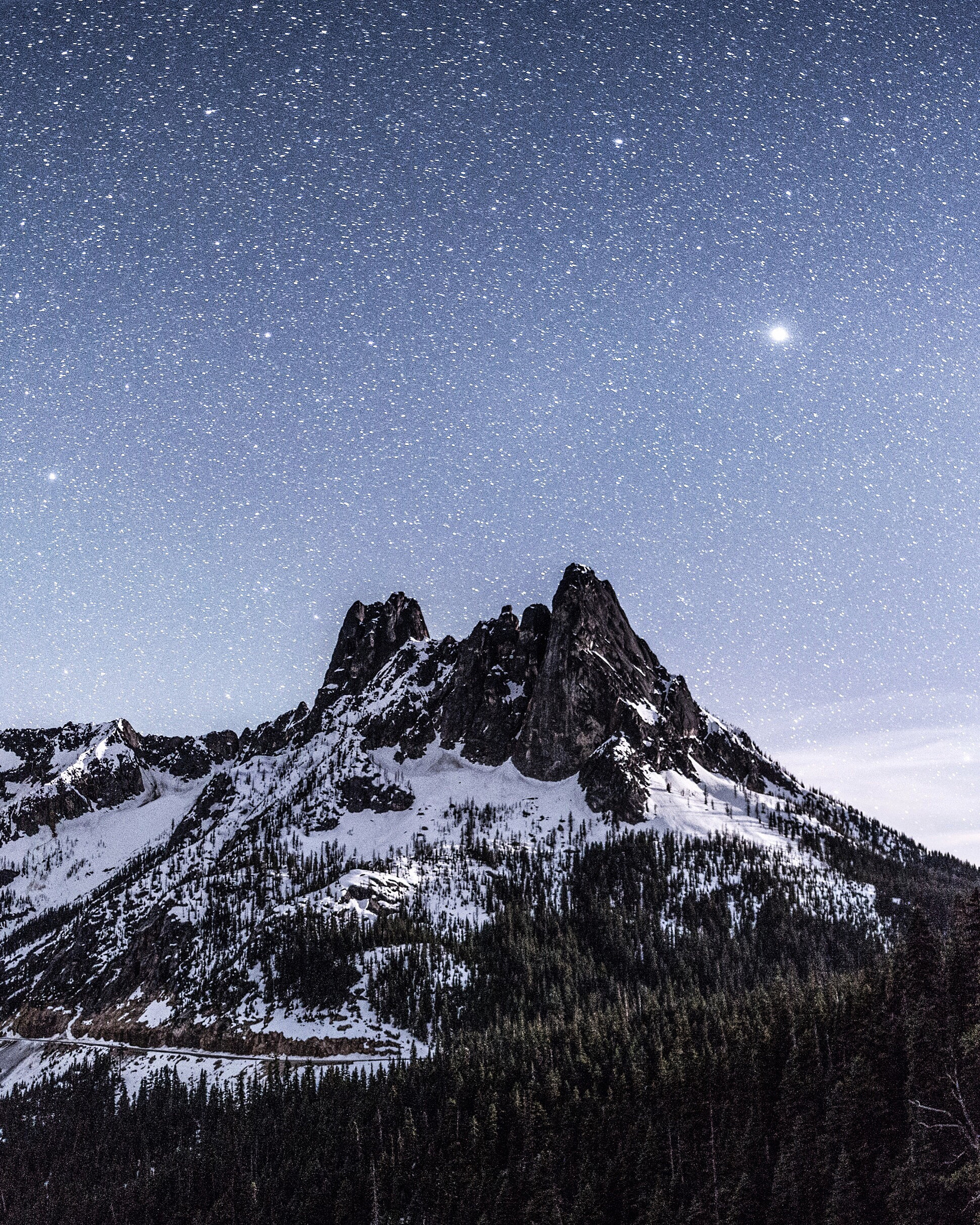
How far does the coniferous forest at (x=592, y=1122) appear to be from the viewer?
214ft

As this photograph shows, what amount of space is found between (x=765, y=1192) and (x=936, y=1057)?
24781 millimetres

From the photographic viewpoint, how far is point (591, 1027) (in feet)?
451

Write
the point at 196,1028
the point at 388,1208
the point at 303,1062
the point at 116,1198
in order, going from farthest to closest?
1. the point at 196,1028
2. the point at 303,1062
3. the point at 116,1198
4. the point at 388,1208

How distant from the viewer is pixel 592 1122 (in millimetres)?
101250

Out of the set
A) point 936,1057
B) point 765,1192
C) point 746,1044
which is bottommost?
point 765,1192

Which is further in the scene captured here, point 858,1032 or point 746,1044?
point 746,1044

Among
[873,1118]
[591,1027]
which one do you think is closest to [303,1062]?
[591,1027]

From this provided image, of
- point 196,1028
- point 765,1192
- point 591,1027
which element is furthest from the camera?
point 196,1028

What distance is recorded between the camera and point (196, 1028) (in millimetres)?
194250

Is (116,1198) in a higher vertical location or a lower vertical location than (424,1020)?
lower

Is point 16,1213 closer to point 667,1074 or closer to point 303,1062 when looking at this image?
point 303,1062

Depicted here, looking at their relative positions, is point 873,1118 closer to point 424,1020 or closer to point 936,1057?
point 936,1057

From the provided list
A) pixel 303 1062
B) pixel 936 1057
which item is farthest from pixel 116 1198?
pixel 936 1057

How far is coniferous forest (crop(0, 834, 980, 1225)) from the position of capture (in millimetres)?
65188
